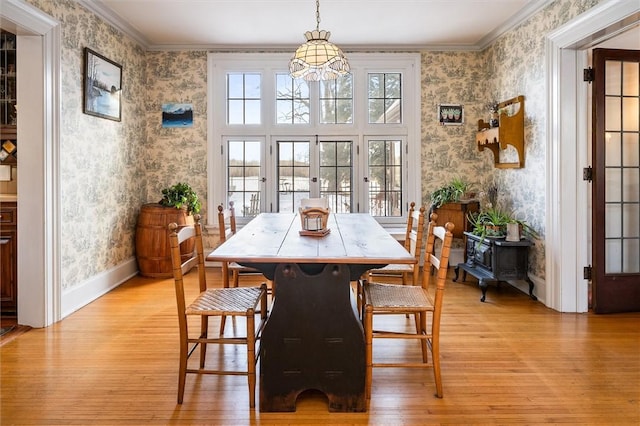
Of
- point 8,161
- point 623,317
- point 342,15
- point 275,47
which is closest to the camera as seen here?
point 623,317

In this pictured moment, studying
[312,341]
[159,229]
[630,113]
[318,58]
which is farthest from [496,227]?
[159,229]

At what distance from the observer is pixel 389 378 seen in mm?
2408

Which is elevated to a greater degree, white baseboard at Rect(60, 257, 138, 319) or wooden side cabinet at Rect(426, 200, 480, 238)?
wooden side cabinet at Rect(426, 200, 480, 238)

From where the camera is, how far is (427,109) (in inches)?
207

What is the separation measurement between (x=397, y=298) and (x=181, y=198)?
3.16 metres

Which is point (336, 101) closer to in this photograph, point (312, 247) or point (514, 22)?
point (514, 22)

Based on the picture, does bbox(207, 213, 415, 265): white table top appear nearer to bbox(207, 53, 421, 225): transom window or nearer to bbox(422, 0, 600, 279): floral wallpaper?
bbox(422, 0, 600, 279): floral wallpaper

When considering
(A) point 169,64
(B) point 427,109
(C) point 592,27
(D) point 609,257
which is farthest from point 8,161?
(D) point 609,257

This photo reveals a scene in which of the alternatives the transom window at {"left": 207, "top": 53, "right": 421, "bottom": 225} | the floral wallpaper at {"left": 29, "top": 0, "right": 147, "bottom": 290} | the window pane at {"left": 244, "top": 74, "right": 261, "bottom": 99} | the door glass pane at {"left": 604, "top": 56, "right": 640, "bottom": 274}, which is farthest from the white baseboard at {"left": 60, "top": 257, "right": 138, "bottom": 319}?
the door glass pane at {"left": 604, "top": 56, "right": 640, "bottom": 274}

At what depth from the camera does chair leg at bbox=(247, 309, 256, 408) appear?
2.00 meters

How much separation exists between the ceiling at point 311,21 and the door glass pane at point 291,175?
1.26m

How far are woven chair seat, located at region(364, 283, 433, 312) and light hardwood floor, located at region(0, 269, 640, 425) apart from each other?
46cm

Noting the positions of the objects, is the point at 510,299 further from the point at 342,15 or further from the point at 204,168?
the point at 204,168

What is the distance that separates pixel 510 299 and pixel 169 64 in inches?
184
